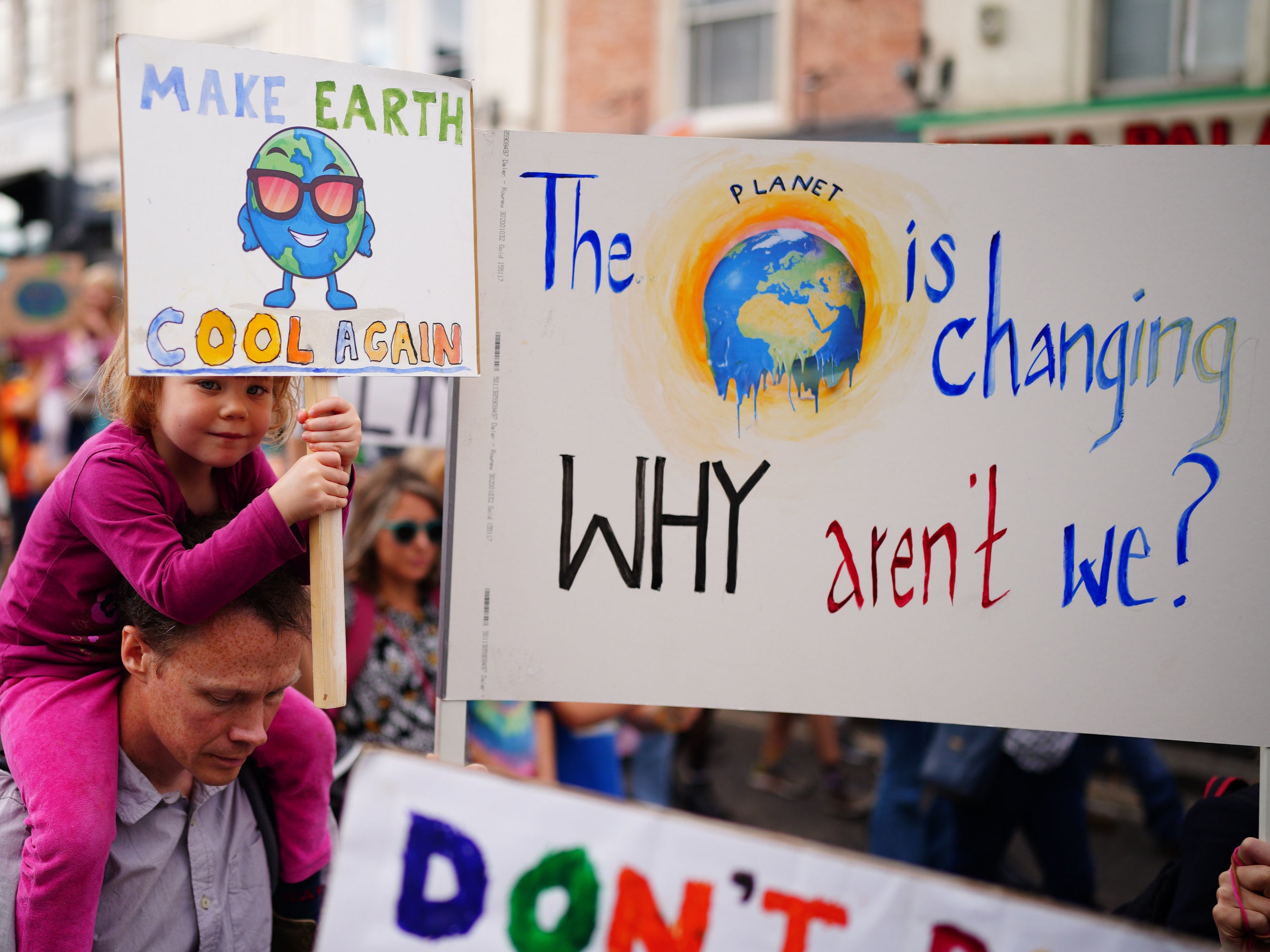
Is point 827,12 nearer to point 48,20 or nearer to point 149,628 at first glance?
point 149,628

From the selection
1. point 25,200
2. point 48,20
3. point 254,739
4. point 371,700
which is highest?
point 48,20

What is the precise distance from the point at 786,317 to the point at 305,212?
2.44 feet

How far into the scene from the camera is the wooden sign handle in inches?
56.1

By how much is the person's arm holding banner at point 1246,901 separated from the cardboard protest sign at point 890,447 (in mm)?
177

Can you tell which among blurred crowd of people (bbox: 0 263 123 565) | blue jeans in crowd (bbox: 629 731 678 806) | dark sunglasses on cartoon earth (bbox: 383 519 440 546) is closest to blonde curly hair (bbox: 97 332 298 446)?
dark sunglasses on cartoon earth (bbox: 383 519 440 546)

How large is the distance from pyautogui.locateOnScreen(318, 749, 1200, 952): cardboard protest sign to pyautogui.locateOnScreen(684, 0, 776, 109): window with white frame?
8.13 m

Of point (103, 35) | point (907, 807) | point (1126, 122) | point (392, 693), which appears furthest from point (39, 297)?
point (103, 35)

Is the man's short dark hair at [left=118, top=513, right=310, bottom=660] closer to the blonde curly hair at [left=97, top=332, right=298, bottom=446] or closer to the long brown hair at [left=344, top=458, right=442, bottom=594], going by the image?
the blonde curly hair at [left=97, top=332, right=298, bottom=446]

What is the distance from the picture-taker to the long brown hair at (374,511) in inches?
122

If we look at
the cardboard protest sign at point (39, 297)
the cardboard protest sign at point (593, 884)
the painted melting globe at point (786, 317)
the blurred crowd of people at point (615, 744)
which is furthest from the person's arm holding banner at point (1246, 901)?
the cardboard protest sign at point (39, 297)

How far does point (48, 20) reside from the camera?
14688mm

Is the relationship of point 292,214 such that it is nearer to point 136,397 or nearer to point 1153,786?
point 136,397

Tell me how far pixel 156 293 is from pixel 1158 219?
1.46 meters

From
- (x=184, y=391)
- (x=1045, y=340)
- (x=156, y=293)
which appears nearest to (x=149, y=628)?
(x=184, y=391)
